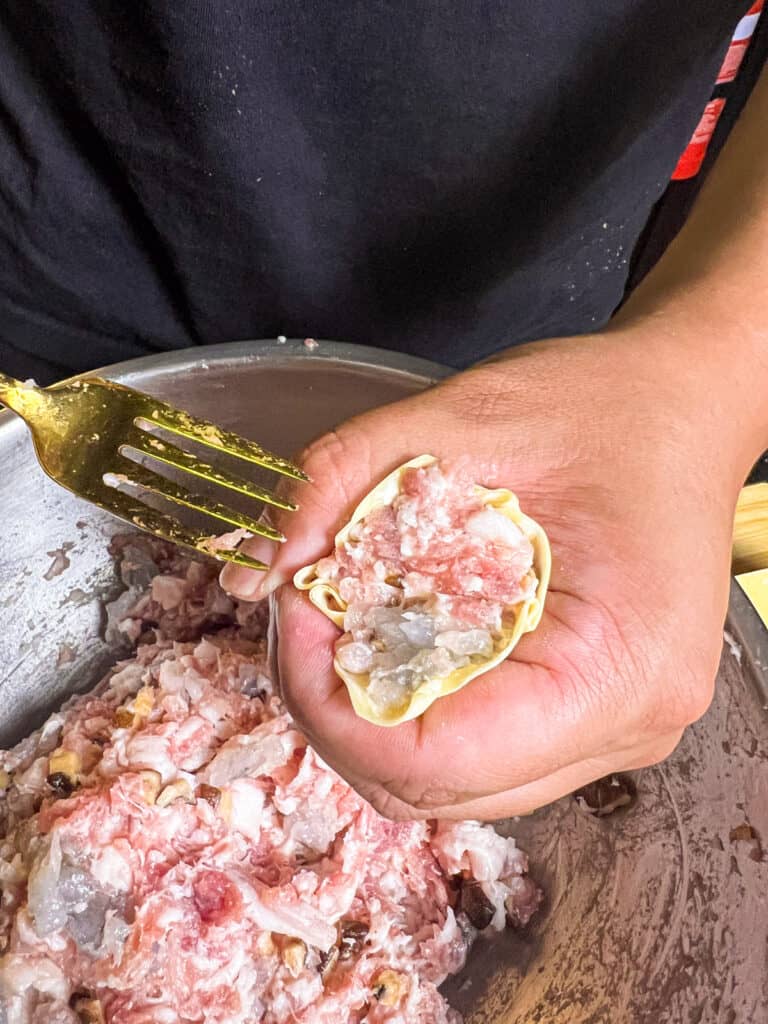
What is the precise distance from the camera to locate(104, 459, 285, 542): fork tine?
0.73m

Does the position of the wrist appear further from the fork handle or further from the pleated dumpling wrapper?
the fork handle

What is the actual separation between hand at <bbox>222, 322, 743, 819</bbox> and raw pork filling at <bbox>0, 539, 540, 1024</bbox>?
1.01 ft

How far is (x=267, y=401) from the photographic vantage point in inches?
44.0

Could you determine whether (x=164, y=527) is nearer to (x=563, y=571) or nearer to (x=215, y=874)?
(x=563, y=571)

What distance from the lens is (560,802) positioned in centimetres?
107

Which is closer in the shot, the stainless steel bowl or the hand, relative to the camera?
the hand

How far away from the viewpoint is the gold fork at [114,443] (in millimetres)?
769

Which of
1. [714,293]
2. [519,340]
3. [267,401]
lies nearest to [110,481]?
[267,401]

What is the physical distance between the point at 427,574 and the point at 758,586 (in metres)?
0.60

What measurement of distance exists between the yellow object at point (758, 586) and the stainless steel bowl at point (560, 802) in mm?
246

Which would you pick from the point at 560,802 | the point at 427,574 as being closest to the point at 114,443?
the point at 427,574

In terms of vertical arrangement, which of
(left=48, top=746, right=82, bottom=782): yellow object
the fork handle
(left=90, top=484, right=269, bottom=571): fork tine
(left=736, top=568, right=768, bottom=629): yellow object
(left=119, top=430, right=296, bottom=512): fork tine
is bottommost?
(left=736, top=568, right=768, bottom=629): yellow object

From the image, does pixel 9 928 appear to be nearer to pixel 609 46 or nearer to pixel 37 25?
pixel 37 25

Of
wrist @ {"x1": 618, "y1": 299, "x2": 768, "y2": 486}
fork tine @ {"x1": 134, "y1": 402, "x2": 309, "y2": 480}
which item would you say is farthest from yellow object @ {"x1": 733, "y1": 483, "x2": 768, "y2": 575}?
fork tine @ {"x1": 134, "y1": 402, "x2": 309, "y2": 480}
